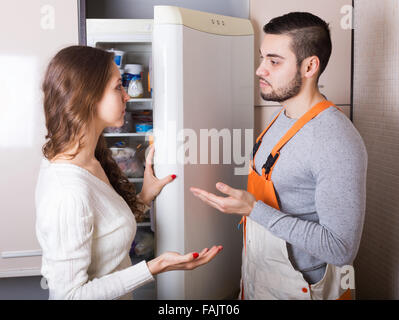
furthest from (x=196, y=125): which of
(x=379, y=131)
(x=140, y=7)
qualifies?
(x=140, y=7)

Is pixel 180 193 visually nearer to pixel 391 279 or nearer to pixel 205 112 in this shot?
pixel 205 112

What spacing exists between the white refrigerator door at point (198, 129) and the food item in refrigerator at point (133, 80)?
386 mm

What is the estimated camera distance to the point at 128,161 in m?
1.79

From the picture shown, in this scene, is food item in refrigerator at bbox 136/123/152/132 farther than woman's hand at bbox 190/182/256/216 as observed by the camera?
Yes

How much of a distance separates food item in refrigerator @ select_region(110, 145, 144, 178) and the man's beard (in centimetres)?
79

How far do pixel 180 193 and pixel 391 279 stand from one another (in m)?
0.82

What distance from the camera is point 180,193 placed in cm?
138

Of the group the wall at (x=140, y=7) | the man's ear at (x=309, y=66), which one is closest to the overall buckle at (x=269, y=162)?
the man's ear at (x=309, y=66)

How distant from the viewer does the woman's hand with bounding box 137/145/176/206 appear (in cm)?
137

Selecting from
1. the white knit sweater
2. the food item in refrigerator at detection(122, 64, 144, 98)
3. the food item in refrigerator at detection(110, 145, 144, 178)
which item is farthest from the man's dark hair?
the food item in refrigerator at detection(110, 145, 144, 178)

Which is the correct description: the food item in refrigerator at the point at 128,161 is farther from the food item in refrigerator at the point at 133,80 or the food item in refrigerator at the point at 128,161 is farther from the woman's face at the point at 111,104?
the woman's face at the point at 111,104

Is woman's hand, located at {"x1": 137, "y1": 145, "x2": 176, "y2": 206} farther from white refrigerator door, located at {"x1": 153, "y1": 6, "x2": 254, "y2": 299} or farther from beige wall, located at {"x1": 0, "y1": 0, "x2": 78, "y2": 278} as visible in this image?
beige wall, located at {"x1": 0, "y1": 0, "x2": 78, "y2": 278}

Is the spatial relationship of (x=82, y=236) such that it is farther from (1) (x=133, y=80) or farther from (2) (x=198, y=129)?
(1) (x=133, y=80)
